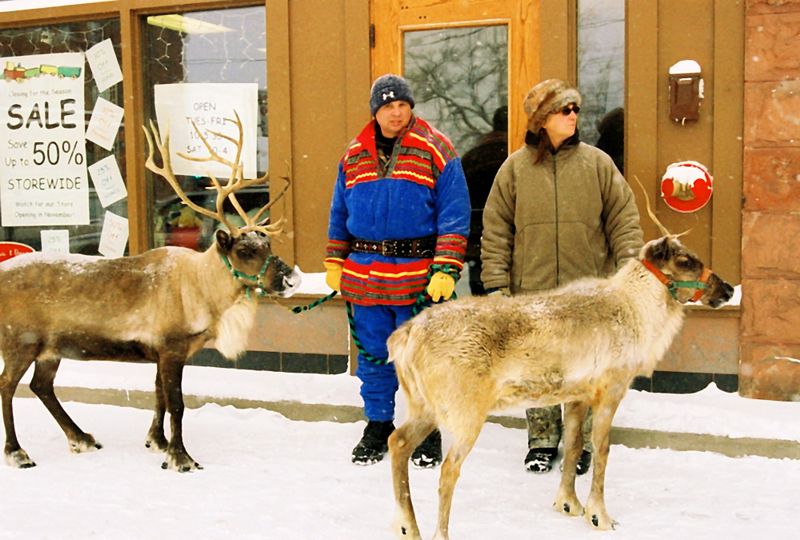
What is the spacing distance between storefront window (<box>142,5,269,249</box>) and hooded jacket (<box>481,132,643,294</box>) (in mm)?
2644

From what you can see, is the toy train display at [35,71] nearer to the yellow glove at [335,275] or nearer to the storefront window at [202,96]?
the storefront window at [202,96]

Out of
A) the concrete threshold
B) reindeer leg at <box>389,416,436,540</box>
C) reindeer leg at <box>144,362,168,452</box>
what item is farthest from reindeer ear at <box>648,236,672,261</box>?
reindeer leg at <box>144,362,168,452</box>

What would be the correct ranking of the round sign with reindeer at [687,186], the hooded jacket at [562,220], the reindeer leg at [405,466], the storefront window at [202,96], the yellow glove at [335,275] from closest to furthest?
the reindeer leg at [405,466], the hooded jacket at [562,220], the yellow glove at [335,275], the round sign with reindeer at [687,186], the storefront window at [202,96]

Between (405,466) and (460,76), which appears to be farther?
(460,76)

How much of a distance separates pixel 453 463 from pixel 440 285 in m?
1.23

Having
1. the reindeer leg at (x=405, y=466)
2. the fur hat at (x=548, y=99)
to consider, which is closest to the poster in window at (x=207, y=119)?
the fur hat at (x=548, y=99)

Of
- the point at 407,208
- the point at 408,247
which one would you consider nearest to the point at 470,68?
the point at 407,208

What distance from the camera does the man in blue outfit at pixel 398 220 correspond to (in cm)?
451

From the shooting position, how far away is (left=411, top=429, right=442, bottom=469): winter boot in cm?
462

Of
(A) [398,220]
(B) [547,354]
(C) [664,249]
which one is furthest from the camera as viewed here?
(A) [398,220]

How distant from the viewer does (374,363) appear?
480cm

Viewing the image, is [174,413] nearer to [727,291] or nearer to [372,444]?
[372,444]

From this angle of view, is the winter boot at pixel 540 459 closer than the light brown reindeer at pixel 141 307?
Yes

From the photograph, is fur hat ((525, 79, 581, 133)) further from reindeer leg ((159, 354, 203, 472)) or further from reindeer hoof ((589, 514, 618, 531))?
reindeer leg ((159, 354, 203, 472))
